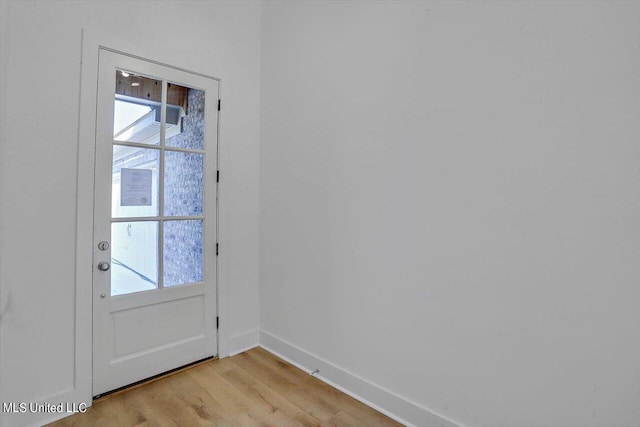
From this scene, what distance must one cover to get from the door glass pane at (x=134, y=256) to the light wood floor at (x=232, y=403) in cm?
73

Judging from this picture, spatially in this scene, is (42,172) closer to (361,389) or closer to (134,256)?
(134,256)

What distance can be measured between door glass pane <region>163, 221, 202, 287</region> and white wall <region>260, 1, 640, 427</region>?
838 millimetres

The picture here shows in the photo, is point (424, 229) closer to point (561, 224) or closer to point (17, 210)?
point (561, 224)

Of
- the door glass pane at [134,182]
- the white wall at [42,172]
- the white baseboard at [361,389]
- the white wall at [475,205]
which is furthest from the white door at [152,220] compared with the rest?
the white wall at [475,205]

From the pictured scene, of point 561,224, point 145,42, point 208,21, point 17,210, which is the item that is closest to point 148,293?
point 17,210

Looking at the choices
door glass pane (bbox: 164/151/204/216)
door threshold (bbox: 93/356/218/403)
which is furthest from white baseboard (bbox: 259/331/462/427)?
door glass pane (bbox: 164/151/204/216)

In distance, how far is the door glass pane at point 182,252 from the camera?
2.48 meters

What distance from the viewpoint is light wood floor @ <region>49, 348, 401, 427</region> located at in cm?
192

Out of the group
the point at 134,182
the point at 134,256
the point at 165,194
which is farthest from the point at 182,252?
the point at 134,182

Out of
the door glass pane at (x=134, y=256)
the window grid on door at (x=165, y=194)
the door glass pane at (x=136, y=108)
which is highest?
the door glass pane at (x=136, y=108)

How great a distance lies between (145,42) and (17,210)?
4.62 ft

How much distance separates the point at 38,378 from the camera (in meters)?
1.89

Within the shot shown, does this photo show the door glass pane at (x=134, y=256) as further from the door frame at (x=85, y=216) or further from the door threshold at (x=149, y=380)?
the door threshold at (x=149, y=380)

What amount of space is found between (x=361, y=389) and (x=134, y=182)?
215 cm
